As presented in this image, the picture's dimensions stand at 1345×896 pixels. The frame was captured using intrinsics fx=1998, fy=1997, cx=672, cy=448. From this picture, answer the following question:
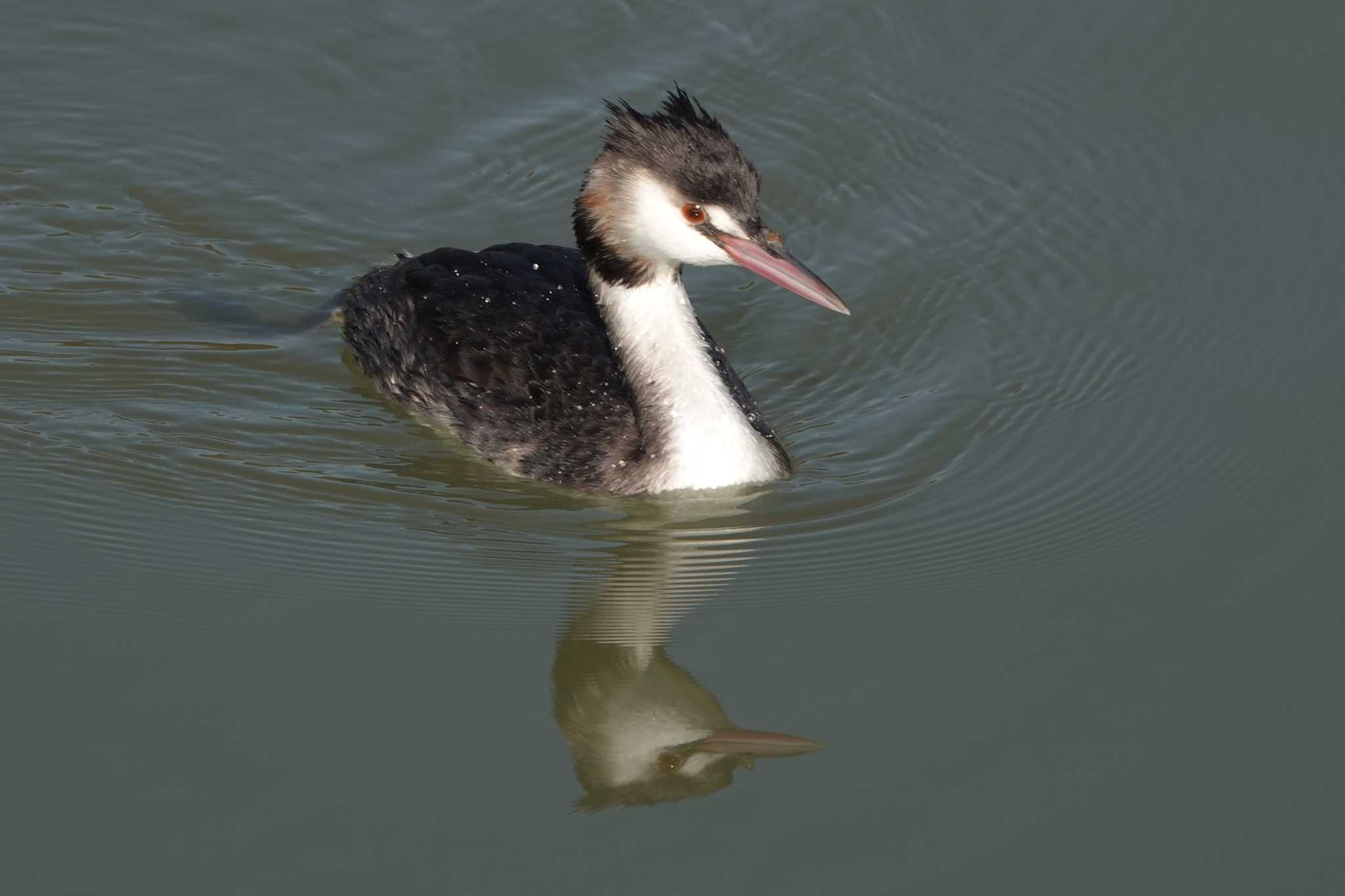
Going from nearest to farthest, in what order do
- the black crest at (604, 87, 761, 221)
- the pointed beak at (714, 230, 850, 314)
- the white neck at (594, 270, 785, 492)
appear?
the pointed beak at (714, 230, 850, 314) → the black crest at (604, 87, 761, 221) → the white neck at (594, 270, 785, 492)

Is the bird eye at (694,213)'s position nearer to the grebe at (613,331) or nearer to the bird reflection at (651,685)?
the grebe at (613,331)

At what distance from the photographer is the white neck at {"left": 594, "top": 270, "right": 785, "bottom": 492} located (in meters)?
8.87

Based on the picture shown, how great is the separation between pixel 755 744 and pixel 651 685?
67cm

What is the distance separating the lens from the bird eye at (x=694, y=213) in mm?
8434

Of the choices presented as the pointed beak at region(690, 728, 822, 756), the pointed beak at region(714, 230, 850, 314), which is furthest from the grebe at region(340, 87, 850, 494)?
the pointed beak at region(690, 728, 822, 756)

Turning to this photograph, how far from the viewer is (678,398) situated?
8.92 metres

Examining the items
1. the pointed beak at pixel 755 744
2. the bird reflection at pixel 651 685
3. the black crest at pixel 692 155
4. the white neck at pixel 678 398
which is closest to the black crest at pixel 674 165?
the black crest at pixel 692 155

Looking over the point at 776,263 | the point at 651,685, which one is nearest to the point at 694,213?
the point at 776,263

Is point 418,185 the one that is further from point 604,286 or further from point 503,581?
point 503,581

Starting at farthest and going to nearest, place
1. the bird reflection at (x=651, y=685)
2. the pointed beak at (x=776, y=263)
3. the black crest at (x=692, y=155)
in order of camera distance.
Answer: the black crest at (x=692, y=155), the pointed beak at (x=776, y=263), the bird reflection at (x=651, y=685)

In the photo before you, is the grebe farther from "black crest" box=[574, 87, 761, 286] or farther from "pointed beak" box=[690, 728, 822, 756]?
"pointed beak" box=[690, 728, 822, 756]

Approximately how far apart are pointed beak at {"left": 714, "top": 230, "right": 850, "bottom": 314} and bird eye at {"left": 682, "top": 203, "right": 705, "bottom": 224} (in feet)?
0.33

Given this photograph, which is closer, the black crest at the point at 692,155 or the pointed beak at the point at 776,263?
the pointed beak at the point at 776,263

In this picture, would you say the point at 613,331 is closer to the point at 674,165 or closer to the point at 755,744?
the point at 674,165
